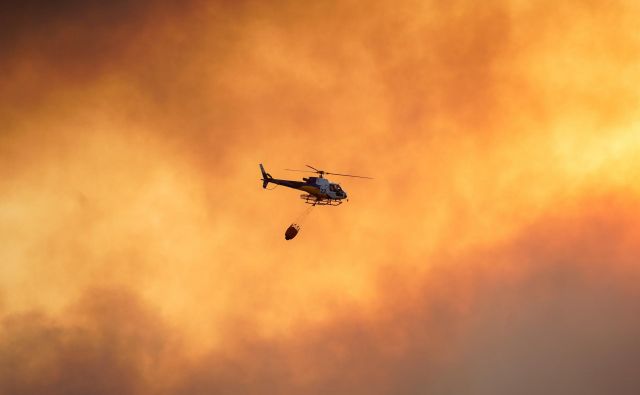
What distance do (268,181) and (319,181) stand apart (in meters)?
14.0

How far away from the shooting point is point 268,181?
14575 centimetres

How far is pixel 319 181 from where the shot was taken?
448ft

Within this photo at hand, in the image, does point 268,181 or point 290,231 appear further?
point 268,181

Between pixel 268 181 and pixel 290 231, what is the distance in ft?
60.7

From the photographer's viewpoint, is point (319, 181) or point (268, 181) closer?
point (319, 181)

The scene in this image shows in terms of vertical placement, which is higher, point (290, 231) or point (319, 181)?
point (319, 181)

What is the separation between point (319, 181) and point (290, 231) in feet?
40.5

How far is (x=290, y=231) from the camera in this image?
131 meters

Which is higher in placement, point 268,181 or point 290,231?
point 268,181
